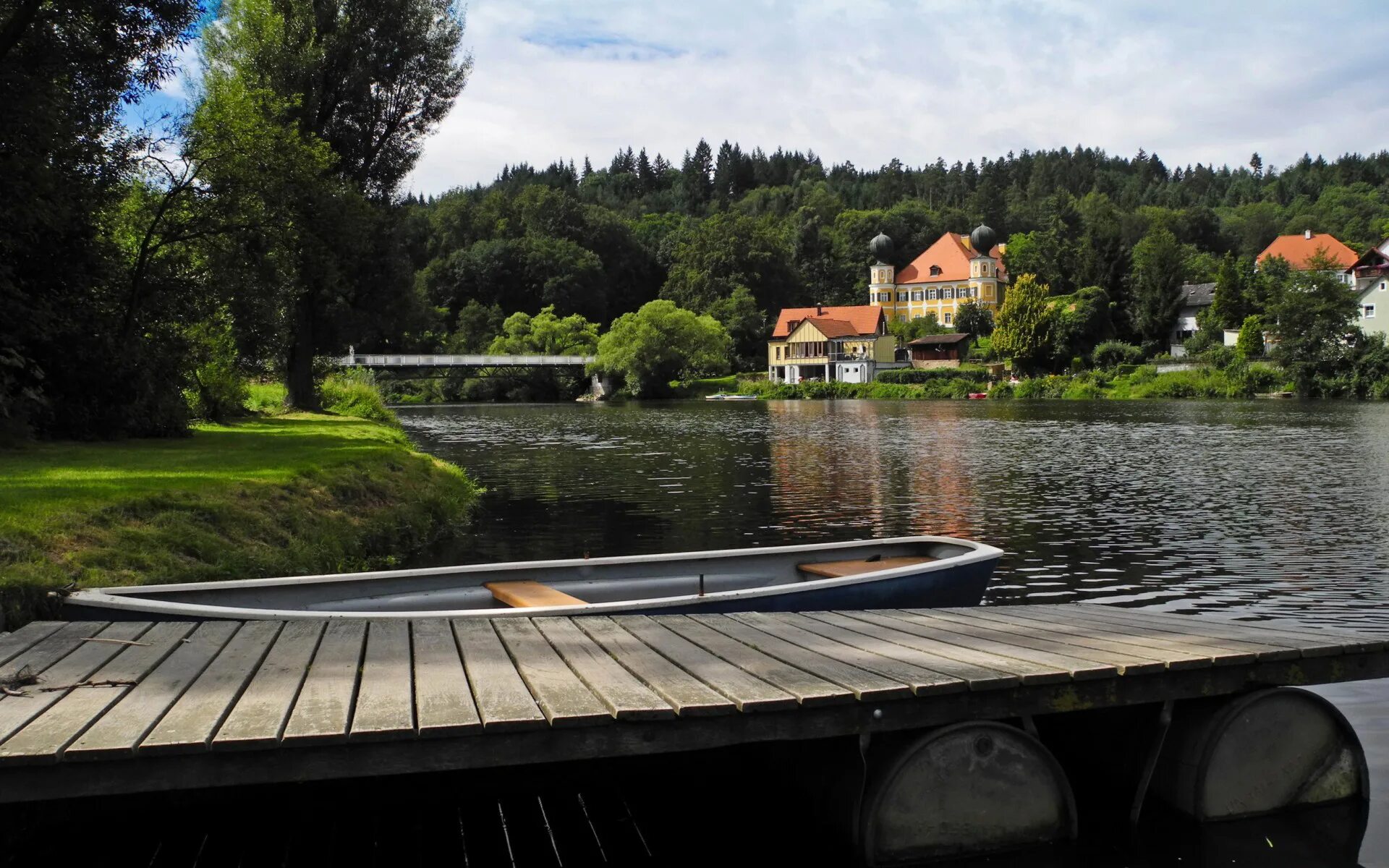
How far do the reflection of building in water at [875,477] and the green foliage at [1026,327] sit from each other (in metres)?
42.6

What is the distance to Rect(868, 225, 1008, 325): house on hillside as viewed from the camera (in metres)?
135

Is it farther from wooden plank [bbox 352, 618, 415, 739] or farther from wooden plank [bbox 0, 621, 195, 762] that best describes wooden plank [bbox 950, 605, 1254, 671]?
wooden plank [bbox 0, 621, 195, 762]

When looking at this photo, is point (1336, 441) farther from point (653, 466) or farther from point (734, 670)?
point (734, 670)

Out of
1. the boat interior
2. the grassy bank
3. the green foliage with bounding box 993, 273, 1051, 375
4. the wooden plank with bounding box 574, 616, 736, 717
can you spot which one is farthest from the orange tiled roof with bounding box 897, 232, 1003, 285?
the wooden plank with bounding box 574, 616, 736, 717

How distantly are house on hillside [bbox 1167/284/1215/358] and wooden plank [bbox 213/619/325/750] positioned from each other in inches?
4168

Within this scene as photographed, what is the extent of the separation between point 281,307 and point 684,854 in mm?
29823

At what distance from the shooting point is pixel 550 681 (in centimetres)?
591

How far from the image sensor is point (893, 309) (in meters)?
144

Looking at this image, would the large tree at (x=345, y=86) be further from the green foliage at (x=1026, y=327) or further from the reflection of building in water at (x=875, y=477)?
the green foliage at (x=1026, y=327)

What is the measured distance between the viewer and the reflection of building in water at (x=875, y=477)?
70.8 feet

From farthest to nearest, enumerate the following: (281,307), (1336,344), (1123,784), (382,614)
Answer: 1. (1336,344)
2. (281,307)
3. (382,614)
4. (1123,784)

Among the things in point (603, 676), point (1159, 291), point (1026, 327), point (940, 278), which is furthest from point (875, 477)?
point (940, 278)

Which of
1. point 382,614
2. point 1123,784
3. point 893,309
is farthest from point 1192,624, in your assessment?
point 893,309

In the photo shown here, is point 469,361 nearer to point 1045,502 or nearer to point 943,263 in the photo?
point 943,263
